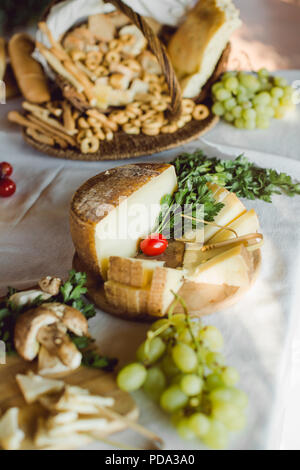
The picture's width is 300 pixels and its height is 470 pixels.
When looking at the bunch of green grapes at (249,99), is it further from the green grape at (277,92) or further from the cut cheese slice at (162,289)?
the cut cheese slice at (162,289)

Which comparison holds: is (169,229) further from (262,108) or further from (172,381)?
(262,108)

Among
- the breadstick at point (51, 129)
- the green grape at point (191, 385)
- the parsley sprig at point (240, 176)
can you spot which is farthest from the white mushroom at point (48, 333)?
the breadstick at point (51, 129)

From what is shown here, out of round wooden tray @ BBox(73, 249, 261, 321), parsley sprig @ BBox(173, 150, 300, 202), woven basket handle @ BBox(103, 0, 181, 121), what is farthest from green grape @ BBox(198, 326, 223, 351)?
woven basket handle @ BBox(103, 0, 181, 121)

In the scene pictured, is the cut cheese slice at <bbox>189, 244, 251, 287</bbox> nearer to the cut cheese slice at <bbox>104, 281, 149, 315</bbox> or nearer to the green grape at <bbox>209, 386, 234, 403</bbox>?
the cut cheese slice at <bbox>104, 281, 149, 315</bbox>

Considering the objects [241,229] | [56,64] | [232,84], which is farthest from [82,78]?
[241,229]

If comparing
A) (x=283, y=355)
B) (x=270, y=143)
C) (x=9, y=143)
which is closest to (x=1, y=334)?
(x=283, y=355)

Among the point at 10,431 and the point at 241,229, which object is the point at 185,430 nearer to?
the point at 10,431
